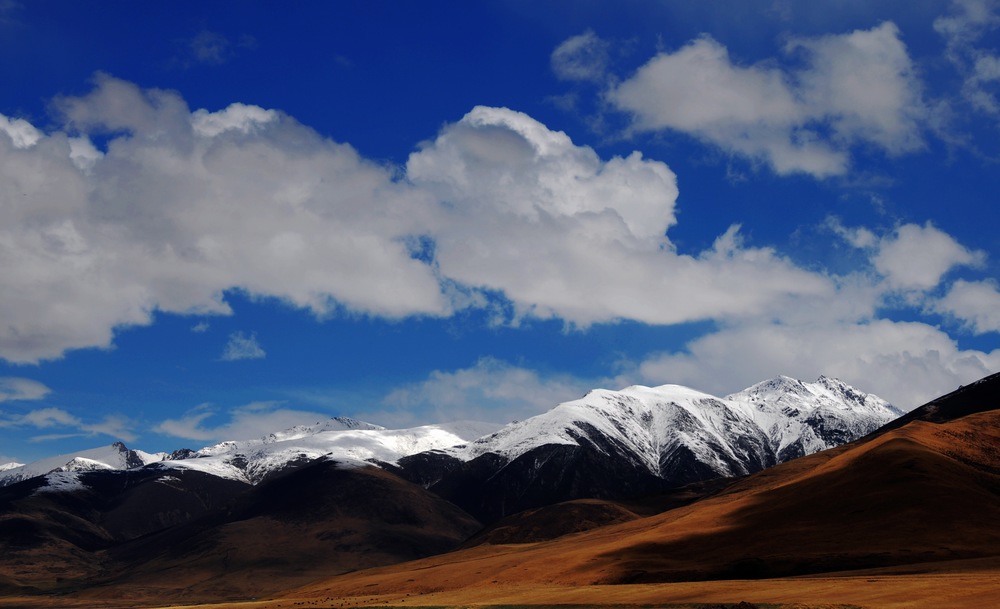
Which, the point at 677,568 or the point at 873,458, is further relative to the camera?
the point at 873,458

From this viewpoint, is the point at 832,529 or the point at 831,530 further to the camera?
the point at 832,529

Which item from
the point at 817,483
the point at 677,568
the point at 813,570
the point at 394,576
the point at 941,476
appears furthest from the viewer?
the point at 394,576

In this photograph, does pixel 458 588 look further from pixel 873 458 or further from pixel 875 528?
pixel 873 458

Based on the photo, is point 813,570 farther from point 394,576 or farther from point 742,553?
point 394,576

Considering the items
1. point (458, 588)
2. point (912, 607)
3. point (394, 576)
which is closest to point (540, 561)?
point (458, 588)

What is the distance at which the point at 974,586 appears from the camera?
75.1 metres

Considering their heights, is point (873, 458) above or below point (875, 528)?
above

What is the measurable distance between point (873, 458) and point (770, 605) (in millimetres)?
79108

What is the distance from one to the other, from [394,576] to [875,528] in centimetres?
8505

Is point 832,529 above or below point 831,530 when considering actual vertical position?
above

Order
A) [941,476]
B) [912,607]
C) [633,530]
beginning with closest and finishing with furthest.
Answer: [912,607] < [941,476] < [633,530]

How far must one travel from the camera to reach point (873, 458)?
14625 cm

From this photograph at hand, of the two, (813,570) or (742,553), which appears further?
(742,553)

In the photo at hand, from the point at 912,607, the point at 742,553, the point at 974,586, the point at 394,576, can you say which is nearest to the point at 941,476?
the point at 742,553
